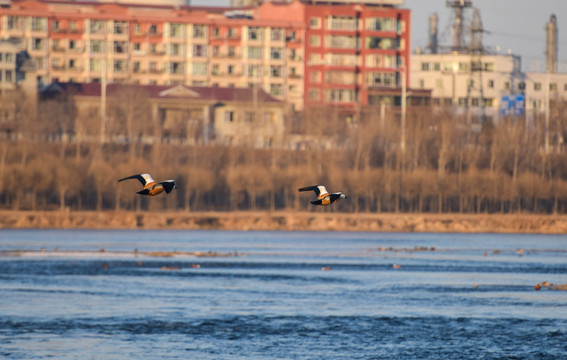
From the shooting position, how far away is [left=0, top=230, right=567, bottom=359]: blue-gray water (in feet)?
207

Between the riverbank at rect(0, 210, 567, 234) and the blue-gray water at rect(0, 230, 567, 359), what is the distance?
7.16 metres

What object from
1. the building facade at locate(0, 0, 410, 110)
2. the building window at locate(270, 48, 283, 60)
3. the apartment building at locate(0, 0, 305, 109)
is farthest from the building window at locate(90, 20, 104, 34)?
the building window at locate(270, 48, 283, 60)

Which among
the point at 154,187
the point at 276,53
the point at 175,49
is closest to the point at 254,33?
the point at 276,53

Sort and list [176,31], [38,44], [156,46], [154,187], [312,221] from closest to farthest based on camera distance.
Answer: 1. [154,187]
2. [312,221]
3. [38,44]
4. [156,46]
5. [176,31]

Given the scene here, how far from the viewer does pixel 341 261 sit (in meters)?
105

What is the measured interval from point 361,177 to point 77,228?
34407 millimetres

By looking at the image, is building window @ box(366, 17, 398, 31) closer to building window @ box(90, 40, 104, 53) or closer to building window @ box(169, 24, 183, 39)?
building window @ box(169, 24, 183, 39)

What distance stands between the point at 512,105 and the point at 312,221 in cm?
6208

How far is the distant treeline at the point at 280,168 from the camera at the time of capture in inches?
5281

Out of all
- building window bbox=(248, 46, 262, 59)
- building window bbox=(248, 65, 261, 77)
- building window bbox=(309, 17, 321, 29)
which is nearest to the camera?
building window bbox=(248, 46, 262, 59)

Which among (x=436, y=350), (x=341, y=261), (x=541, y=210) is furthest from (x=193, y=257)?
(x=541, y=210)

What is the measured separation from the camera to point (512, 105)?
597ft

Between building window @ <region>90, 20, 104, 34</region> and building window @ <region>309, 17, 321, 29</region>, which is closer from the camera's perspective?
building window @ <region>90, 20, 104, 34</region>

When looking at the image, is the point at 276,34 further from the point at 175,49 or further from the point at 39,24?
the point at 39,24
